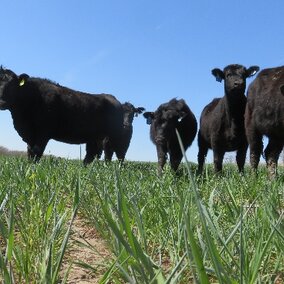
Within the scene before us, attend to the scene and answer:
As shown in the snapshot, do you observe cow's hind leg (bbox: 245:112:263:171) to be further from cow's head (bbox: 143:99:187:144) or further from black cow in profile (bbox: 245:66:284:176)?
cow's head (bbox: 143:99:187:144)

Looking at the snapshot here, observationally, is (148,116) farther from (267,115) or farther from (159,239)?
(159,239)

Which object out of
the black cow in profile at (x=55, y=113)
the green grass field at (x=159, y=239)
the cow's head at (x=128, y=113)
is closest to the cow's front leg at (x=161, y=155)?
the black cow in profile at (x=55, y=113)

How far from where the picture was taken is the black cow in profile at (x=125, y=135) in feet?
56.5

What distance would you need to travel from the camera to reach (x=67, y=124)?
49.1ft

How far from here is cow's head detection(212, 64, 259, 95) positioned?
35.4 feet

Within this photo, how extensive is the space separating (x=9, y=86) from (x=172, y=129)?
496 cm

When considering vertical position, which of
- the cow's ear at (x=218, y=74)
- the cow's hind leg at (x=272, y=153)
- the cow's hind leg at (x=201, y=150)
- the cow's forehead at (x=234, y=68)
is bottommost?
the cow's hind leg at (x=272, y=153)

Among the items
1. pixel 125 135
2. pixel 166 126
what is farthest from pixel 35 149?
pixel 125 135

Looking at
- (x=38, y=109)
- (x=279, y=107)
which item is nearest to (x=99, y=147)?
(x=38, y=109)

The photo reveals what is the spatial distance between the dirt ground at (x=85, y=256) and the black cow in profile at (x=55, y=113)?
8.91 meters

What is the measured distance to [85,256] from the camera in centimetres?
232

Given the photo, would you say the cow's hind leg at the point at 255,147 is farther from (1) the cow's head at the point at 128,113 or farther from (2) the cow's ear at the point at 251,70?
(1) the cow's head at the point at 128,113

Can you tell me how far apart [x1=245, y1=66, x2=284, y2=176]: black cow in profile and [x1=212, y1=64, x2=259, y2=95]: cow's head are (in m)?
1.46

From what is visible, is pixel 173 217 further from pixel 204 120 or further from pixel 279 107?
pixel 204 120
